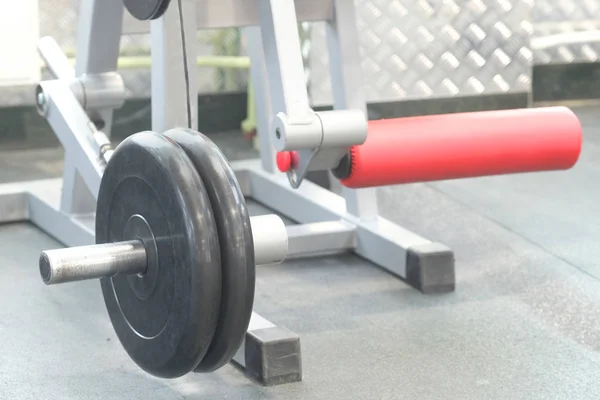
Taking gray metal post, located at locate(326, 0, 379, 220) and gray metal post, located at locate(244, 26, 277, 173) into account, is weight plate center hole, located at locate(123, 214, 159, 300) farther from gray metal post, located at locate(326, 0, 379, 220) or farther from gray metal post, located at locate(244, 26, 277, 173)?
gray metal post, located at locate(244, 26, 277, 173)

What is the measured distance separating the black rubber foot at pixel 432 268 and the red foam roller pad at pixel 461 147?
0.67ft

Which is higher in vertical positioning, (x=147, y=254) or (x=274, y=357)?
(x=147, y=254)

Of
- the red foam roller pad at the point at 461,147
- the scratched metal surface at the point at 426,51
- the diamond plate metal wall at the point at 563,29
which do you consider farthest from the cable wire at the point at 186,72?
the diamond plate metal wall at the point at 563,29

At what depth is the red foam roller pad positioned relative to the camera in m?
1.90

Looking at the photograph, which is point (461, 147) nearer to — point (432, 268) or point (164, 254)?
point (432, 268)

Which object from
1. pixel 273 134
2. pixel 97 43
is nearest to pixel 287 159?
pixel 273 134

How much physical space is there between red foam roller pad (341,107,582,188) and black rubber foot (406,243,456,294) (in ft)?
0.67

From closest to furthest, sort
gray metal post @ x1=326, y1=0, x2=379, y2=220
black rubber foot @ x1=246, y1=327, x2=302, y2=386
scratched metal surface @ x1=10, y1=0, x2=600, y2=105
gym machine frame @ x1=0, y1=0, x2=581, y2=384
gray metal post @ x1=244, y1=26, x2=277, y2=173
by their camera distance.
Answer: black rubber foot @ x1=246, y1=327, x2=302, y2=386
gym machine frame @ x1=0, y1=0, x2=581, y2=384
gray metal post @ x1=326, y1=0, x2=379, y2=220
gray metal post @ x1=244, y1=26, x2=277, y2=173
scratched metal surface @ x1=10, y1=0, x2=600, y2=105

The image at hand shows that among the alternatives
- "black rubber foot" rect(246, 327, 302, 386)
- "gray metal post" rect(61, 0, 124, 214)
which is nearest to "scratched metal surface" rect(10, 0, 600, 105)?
"gray metal post" rect(61, 0, 124, 214)

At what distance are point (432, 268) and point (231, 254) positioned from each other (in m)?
0.82

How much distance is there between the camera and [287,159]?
77.4 inches

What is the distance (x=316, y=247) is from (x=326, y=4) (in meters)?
0.54

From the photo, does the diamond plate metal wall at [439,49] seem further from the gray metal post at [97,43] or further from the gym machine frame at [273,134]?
the gray metal post at [97,43]

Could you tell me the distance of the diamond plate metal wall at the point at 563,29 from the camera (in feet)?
12.9
